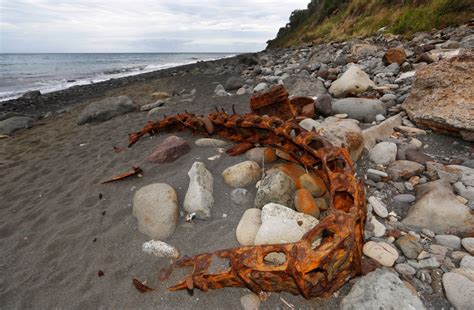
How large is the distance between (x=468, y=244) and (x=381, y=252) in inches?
22.0

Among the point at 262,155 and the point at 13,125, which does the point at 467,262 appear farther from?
the point at 13,125

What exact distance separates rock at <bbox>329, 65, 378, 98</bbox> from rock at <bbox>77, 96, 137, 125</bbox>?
5.49 m

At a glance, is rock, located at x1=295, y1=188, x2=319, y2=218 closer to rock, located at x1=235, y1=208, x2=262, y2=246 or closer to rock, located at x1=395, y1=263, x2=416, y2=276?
rock, located at x1=235, y1=208, x2=262, y2=246

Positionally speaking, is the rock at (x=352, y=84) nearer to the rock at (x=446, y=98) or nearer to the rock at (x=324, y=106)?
the rock at (x=324, y=106)

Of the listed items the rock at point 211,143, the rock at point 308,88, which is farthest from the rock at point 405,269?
the rock at point 308,88

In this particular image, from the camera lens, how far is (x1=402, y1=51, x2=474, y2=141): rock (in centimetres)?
301

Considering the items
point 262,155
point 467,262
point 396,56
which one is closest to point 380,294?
point 467,262

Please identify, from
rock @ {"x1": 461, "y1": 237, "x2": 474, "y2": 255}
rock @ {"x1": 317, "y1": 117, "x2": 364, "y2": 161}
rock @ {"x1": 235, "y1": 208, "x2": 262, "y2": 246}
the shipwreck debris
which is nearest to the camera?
rock @ {"x1": 461, "y1": 237, "x2": 474, "y2": 255}

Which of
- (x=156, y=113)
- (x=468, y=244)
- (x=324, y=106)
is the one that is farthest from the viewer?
(x=156, y=113)

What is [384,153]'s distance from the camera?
9.69 feet

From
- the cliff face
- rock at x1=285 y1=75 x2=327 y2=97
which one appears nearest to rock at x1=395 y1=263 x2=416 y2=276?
rock at x1=285 y1=75 x2=327 y2=97

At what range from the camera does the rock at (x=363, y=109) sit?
13.0 ft

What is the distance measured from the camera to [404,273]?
1759mm

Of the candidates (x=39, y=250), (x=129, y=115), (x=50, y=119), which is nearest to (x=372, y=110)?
(x=39, y=250)
